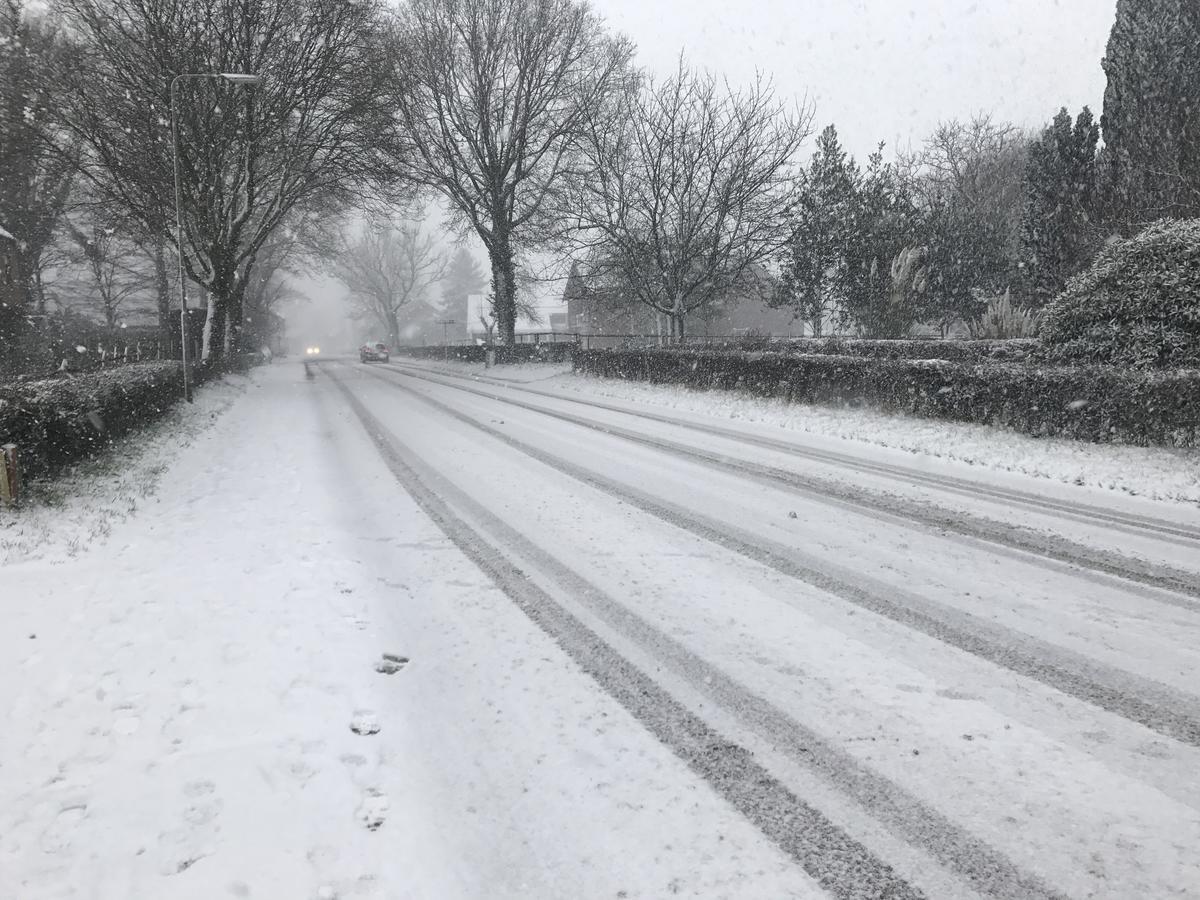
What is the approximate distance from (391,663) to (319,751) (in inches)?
31.5

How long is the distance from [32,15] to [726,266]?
28.0 meters

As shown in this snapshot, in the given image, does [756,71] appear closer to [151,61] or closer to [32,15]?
[151,61]

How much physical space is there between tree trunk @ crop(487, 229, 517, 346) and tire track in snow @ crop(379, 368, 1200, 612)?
23.7 meters

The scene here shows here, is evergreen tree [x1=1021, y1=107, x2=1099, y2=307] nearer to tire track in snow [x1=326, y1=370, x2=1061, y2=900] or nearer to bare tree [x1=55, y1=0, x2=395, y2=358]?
bare tree [x1=55, y1=0, x2=395, y2=358]

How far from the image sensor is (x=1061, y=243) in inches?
1069

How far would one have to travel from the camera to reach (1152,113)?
2408 cm

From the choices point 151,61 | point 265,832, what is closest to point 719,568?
point 265,832

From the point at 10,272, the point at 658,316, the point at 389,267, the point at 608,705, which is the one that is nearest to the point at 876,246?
the point at 658,316

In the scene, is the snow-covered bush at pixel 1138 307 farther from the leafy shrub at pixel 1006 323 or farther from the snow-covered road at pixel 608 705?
the leafy shrub at pixel 1006 323

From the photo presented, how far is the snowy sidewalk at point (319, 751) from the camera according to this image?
7.57 feet

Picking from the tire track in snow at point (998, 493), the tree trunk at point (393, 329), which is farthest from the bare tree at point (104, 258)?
the tire track in snow at point (998, 493)

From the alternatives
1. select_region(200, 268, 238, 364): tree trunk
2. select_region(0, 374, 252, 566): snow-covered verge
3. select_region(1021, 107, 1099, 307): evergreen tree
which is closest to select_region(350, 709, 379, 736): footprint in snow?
select_region(0, 374, 252, 566): snow-covered verge

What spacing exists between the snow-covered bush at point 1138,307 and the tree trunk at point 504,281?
78.0ft

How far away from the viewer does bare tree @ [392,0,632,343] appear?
88.8 ft
